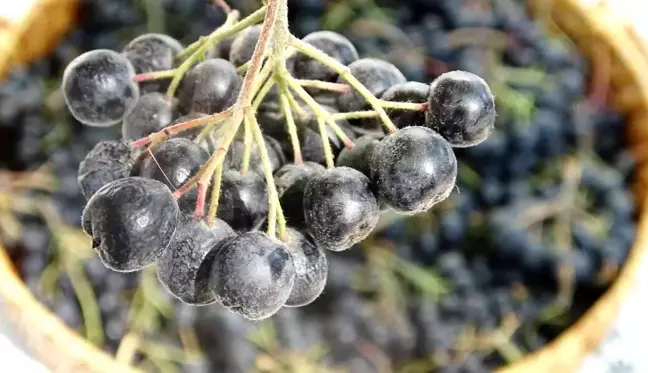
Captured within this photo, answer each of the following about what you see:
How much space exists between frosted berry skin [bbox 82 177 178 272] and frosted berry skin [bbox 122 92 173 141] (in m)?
0.11

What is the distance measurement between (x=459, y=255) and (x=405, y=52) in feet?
1.04

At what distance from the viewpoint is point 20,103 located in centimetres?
94

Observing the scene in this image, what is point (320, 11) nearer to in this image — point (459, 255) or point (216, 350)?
point (459, 255)

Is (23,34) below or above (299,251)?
below

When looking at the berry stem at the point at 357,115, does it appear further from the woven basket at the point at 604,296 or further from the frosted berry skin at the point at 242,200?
the woven basket at the point at 604,296

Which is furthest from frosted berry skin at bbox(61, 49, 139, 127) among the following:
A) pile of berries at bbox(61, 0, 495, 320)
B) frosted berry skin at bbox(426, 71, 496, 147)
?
frosted berry skin at bbox(426, 71, 496, 147)

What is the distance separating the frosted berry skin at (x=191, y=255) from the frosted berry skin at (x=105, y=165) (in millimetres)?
71

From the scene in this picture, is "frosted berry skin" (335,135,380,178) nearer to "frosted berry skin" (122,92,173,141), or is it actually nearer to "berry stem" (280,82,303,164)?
"berry stem" (280,82,303,164)

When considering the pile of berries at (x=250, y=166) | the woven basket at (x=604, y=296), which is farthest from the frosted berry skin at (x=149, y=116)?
the woven basket at (x=604, y=296)

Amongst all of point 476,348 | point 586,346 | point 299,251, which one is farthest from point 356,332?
point 299,251

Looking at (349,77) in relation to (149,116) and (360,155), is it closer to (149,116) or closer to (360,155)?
(360,155)

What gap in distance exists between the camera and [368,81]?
496 millimetres

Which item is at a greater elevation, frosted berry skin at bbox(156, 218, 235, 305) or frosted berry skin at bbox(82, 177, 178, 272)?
frosted berry skin at bbox(82, 177, 178, 272)

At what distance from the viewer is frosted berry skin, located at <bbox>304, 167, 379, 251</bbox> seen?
407 mm
